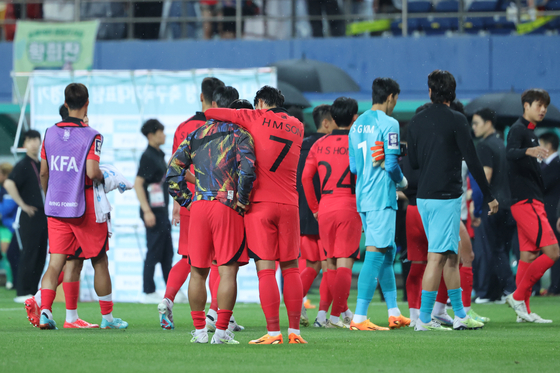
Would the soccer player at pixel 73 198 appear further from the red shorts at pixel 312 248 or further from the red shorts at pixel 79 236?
the red shorts at pixel 312 248

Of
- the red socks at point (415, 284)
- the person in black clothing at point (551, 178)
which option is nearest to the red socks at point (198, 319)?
the red socks at point (415, 284)

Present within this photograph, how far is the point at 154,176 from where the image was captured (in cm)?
1012

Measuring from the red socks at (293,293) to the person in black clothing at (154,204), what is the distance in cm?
452

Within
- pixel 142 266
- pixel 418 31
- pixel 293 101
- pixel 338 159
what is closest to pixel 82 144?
pixel 338 159

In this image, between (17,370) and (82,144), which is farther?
(82,144)

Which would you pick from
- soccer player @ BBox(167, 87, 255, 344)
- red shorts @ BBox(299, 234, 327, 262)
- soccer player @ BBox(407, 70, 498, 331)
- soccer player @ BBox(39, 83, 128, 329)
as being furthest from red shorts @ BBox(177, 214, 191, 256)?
soccer player @ BBox(407, 70, 498, 331)

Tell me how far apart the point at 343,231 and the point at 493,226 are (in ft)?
13.7

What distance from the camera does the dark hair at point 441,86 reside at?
6.69 m

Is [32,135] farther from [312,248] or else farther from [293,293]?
[293,293]

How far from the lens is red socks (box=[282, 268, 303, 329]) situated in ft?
18.2

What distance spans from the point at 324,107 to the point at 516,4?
381 inches

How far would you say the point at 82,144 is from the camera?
6.95 m

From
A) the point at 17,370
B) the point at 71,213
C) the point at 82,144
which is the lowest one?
Result: the point at 17,370

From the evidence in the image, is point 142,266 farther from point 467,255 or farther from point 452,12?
point 452,12
